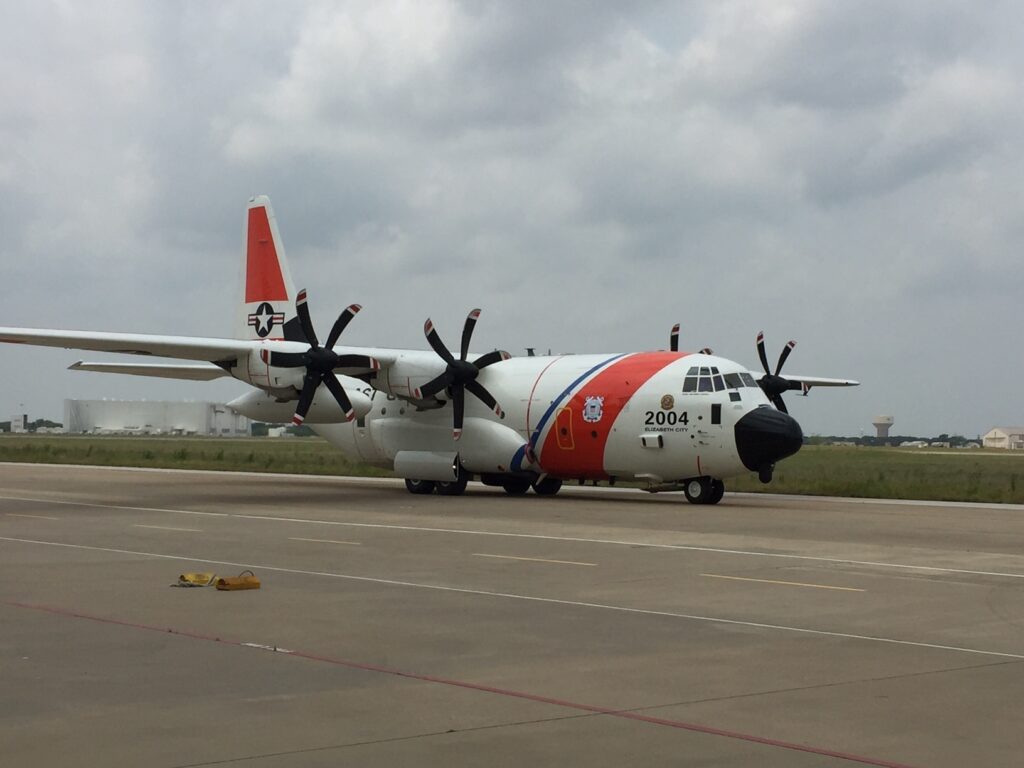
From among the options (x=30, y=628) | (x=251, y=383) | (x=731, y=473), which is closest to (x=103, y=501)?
(x=251, y=383)

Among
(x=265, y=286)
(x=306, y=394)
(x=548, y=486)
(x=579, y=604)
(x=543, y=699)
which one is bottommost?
(x=543, y=699)

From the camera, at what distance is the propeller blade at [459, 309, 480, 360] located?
1353 inches

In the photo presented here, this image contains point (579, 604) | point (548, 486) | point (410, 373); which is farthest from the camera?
point (548, 486)

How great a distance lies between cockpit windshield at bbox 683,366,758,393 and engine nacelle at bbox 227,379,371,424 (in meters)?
9.61

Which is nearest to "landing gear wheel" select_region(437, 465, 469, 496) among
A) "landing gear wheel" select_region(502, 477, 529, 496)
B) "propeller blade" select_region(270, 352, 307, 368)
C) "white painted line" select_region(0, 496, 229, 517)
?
"landing gear wheel" select_region(502, 477, 529, 496)

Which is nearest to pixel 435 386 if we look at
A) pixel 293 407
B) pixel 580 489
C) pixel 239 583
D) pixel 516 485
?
pixel 516 485

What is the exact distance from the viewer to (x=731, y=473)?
30625mm

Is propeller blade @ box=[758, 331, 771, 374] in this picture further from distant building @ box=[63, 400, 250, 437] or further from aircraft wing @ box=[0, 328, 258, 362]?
distant building @ box=[63, 400, 250, 437]

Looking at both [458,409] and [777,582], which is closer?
[777,582]

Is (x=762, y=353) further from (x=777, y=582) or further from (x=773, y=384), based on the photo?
(x=777, y=582)

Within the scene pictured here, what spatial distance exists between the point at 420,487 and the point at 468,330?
505 centimetres

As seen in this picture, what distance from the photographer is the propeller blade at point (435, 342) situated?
112 feet

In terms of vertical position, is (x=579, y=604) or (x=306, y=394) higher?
(x=306, y=394)

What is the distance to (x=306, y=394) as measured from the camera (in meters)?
31.9
